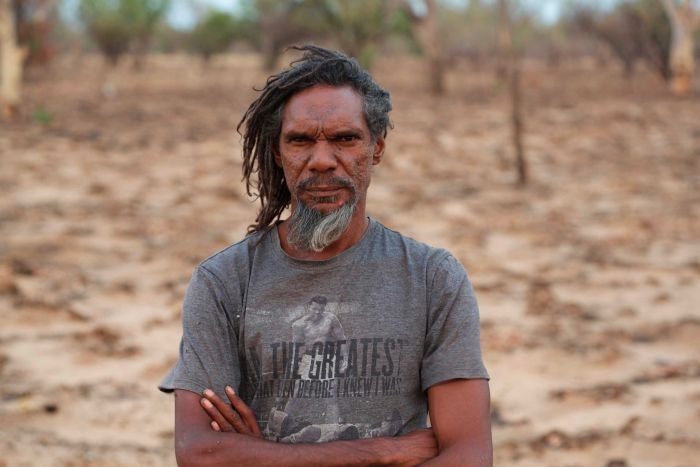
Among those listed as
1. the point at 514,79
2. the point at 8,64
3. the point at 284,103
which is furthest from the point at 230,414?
the point at 8,64

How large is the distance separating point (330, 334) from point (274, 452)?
0.26 metres

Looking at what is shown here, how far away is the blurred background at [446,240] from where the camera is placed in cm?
399

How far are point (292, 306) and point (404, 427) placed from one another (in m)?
0.35

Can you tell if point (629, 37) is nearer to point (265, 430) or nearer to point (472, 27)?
→ point (265, 430)

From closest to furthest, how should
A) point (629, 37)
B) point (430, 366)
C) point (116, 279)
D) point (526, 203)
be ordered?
point (430, 366)
point (116, 279)
point (526, 203)
point (629, 37)

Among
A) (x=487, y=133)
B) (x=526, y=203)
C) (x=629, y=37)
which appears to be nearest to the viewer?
(x=526, y=203)

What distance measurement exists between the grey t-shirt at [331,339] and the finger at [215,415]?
1.6 inches

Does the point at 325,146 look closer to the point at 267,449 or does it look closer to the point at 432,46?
the point at 267,449

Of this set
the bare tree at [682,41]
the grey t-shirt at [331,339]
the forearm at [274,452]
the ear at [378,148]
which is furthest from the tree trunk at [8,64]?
the forearm at [274,452]

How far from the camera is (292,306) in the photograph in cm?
203

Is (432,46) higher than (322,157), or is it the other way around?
(432,46)

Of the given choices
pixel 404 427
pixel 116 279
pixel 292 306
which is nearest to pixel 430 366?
pixel 404 427

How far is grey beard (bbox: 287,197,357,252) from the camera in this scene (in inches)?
79.4

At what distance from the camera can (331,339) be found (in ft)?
6.58
